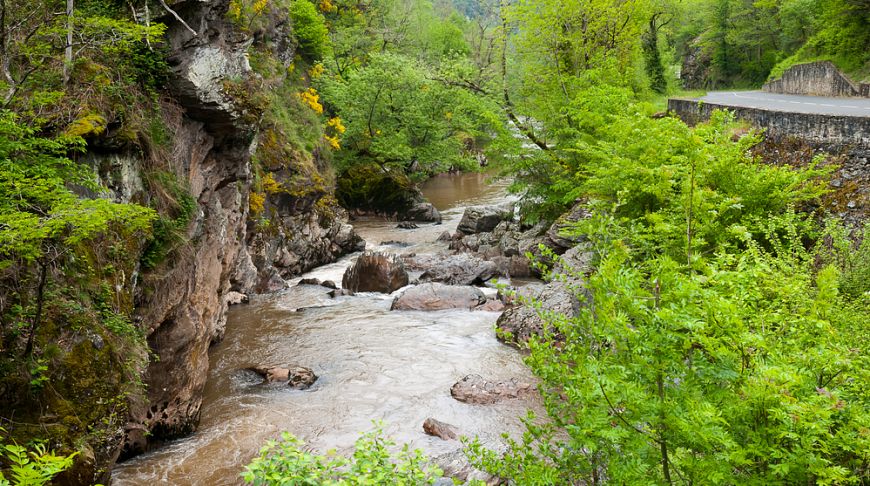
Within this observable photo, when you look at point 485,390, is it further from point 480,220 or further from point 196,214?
point 480,220

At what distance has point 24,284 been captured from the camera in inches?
293

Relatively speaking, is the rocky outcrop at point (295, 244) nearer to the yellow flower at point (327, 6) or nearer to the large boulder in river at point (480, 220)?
the large boulder in river at point (480, 220)

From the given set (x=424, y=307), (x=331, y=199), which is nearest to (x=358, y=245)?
(x=331, y=199)

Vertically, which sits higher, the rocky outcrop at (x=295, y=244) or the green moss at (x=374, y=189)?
the green moss at (x=374, y=189)

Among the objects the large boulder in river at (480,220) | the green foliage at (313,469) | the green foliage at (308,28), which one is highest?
the green foliage at (308,28)

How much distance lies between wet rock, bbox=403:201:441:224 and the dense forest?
10421 mm

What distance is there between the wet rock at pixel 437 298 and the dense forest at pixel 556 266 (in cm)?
554

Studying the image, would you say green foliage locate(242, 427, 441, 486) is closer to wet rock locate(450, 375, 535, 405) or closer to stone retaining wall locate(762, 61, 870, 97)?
wet rock locate(450, 375, 535, 405)

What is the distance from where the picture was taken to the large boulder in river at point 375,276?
21.1 meters

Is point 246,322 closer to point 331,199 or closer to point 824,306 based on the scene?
point 331,199

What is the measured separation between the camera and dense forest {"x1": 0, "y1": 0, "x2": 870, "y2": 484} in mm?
4715

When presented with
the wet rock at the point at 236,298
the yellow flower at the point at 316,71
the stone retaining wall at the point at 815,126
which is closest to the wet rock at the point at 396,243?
the wet rock at the point at 236,298

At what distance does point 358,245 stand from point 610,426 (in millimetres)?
24445

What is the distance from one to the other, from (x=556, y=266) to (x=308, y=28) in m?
32.8
